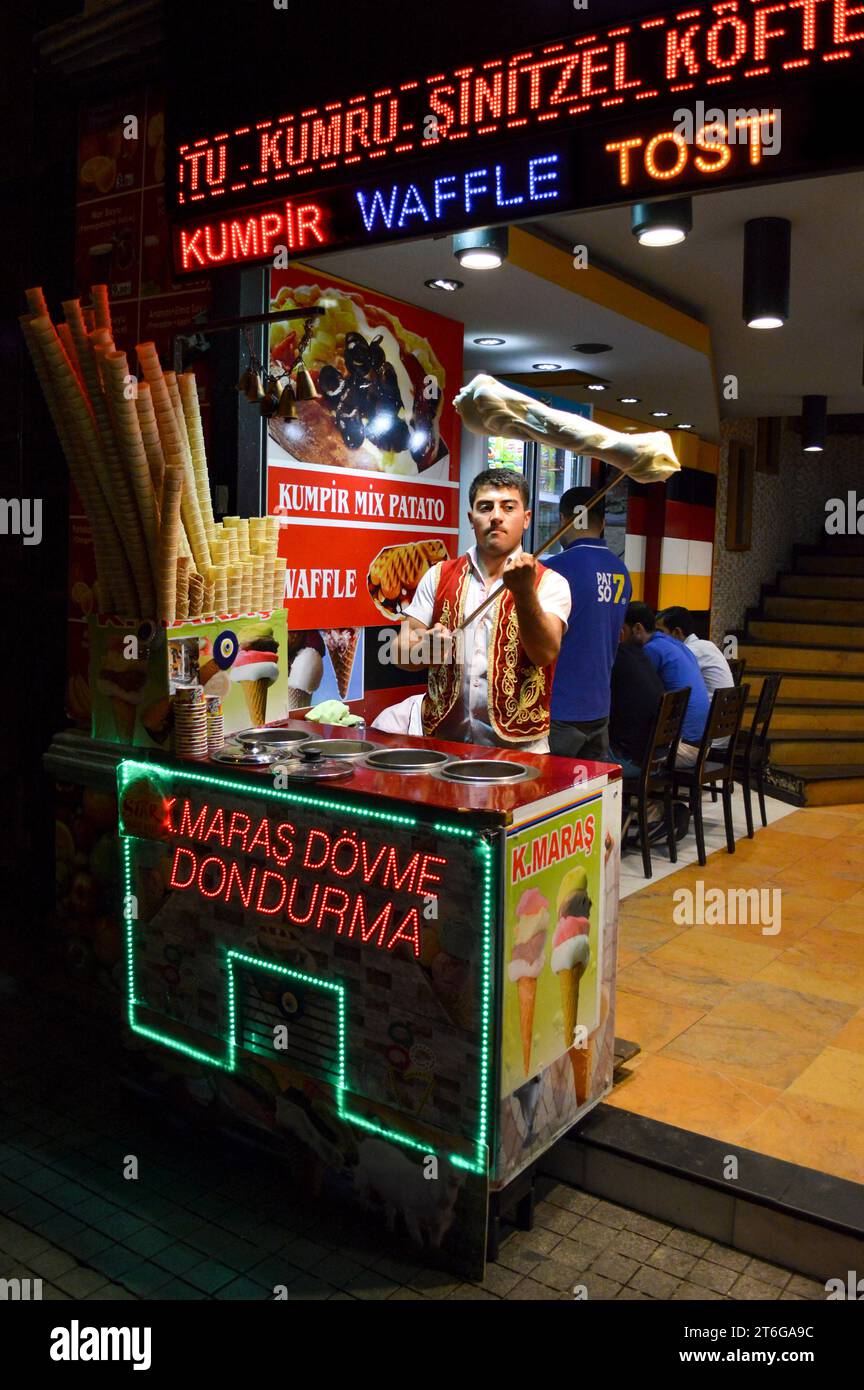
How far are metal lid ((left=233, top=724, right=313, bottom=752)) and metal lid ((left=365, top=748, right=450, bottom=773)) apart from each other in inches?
11.2

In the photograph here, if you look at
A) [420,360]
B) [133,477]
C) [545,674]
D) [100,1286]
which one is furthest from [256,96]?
[100,1286]

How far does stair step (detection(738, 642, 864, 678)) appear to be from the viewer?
9945mm

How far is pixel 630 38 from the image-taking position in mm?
2270

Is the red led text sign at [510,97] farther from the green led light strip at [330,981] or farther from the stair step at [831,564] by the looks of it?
the stair step at [831,564]

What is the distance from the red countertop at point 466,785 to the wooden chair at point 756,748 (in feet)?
11.6

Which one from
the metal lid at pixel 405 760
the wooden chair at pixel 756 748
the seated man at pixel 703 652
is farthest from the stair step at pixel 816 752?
the metal lid at pixel 405 760

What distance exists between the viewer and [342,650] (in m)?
4.75

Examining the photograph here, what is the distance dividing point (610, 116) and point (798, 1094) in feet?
8.86

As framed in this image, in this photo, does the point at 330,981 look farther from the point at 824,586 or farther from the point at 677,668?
the point at 824,586

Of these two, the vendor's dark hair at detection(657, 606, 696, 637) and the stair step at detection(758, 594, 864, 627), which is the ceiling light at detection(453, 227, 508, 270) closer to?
the vendor's dark hair at detection(657, 606, 696, 637)

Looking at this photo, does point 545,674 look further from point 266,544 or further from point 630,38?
point 630,38

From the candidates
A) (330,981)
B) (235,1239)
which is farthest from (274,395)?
(235,1239)

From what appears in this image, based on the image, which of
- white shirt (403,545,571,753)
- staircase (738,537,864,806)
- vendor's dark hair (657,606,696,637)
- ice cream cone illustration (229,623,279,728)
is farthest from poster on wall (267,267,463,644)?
staircase (738,537,864,806)
